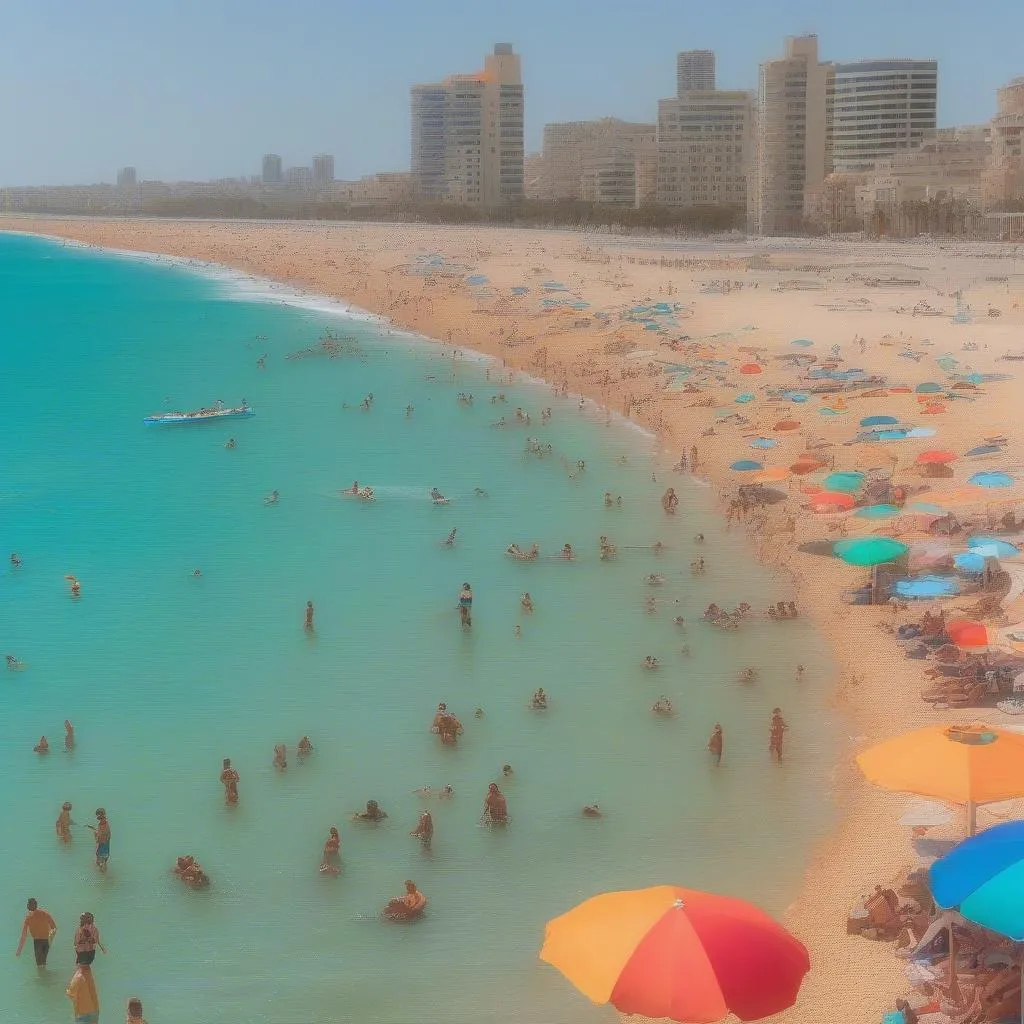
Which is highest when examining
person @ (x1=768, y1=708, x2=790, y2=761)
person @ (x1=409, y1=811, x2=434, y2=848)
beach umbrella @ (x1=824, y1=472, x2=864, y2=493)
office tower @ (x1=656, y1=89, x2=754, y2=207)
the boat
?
office tower @ (x1=656, y1=89, x2=754, y2=207)

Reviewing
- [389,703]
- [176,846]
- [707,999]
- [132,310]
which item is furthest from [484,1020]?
[132,310]

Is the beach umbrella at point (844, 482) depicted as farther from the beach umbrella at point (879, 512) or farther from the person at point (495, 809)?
the person at point (495, 809)

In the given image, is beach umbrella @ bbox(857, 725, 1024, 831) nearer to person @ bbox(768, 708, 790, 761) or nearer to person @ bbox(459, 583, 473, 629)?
person @ bbox(768, 708, 790, 761)

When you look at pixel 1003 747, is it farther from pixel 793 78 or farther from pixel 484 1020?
pixel 793 78

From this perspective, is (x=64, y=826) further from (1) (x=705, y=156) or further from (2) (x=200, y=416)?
(1) (x=705, y=156)

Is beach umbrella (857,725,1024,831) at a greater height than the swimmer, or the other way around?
beach umbrella (857,725,1024,831)

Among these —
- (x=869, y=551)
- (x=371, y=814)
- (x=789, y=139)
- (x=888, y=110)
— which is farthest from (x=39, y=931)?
(x=888, y=110)

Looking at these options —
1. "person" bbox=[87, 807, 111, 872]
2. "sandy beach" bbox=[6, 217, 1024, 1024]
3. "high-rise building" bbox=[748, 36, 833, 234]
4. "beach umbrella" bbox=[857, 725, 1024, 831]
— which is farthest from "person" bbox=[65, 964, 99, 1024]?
"high-rise building" bbox=[748, 36, 833, 234]
